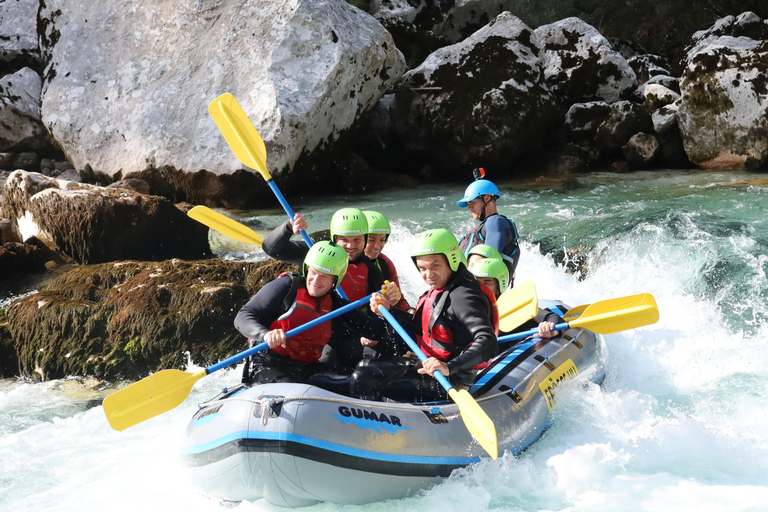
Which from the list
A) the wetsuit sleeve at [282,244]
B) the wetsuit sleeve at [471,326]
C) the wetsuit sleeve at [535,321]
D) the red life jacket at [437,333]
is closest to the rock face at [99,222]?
the wetsuit sleeve at [282,244]

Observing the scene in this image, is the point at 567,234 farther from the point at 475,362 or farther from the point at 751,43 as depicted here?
the point at 751,43

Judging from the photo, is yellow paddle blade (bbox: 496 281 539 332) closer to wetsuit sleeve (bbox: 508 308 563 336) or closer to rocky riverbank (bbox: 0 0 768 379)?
wetsuit sleeve (bbox: 508 308 563 336)

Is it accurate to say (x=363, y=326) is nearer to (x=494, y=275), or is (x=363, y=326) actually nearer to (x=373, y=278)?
(x=373, y=278)

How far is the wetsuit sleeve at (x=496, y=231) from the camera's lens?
17.1 feet

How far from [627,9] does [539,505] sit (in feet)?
58.2

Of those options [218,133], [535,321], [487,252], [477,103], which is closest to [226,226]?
[487,252]

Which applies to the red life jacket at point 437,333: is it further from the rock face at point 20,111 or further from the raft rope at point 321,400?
the rock face at point 20,111

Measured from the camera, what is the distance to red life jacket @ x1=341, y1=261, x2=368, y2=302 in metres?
4.37

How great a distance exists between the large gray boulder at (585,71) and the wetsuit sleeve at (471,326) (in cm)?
1070

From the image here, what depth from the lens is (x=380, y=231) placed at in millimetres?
4672

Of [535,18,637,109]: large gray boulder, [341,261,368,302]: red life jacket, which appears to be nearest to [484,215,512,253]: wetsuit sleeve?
[341,261,368,302]: red life jacket

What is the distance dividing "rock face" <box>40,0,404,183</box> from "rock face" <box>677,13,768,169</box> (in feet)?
16.3

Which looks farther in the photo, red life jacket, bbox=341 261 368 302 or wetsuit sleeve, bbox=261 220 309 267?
wetsuit sleeve, bbox=261 220 309 267

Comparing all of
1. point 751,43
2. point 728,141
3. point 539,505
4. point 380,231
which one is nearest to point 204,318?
point 380,231
